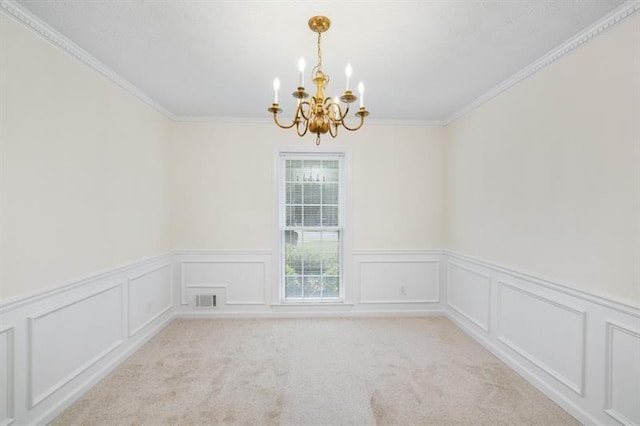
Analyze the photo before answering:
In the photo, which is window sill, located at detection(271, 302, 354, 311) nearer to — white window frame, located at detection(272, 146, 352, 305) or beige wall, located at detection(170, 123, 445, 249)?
white window frame, located at detection(272, 146, 352, 305)

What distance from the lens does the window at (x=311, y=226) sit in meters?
4.14

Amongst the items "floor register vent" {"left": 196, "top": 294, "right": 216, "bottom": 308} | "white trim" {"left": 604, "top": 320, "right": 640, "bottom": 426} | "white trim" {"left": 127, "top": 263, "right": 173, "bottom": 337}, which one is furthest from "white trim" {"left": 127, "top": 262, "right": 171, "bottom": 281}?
"white trim" {"left": 604, "top": 320, "right": 640, "bottom": 426}

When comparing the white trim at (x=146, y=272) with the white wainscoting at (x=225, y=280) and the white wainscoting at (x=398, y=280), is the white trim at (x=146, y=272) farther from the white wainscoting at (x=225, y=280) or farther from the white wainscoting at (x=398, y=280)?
the white wainscoting at (x=398, y=280)

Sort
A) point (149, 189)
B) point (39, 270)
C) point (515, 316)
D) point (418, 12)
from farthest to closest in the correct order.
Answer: point (149, 189) → point (515, 316) → point (39, 270) → point (418, 12)

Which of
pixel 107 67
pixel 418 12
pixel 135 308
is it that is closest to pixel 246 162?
pixel 107 67

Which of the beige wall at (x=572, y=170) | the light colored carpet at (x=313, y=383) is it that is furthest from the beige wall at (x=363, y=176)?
the light colored carpet at (x=313, y=383)

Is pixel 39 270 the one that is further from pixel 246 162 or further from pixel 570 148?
pixel 570 148

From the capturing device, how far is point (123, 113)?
2930 mm

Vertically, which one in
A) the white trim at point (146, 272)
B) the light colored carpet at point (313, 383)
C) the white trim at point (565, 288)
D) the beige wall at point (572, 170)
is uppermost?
the beige wall at point (572, 170)

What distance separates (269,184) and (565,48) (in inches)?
123

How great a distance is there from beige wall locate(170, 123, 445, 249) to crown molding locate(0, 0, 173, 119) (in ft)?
3.56

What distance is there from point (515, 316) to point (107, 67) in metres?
4.15

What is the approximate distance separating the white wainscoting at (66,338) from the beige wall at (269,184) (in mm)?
942

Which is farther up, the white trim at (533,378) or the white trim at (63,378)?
the white trim at (63,378)
